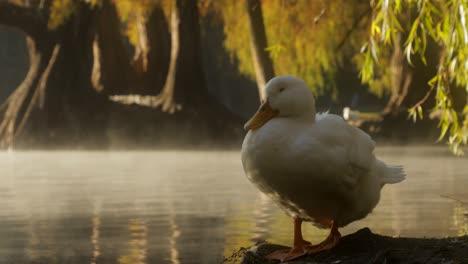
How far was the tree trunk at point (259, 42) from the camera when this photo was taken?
24688 mm

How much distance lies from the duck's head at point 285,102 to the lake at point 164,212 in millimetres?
1446

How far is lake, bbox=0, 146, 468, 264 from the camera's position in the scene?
7805 mm

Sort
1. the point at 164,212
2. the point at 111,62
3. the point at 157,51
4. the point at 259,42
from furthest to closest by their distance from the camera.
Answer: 1. the point at 111,62
2. the point at 157,51
3. the point at 259,42
4. the point at 164,212

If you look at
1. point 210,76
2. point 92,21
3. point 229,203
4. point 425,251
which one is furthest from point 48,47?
point 425,251

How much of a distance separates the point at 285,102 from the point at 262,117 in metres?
0.15

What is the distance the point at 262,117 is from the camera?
19.5ft

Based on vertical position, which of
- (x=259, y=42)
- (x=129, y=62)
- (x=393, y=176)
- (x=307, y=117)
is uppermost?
(x=259, y=42)

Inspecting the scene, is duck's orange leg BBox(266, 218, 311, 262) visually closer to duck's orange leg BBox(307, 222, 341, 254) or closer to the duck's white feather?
duck's orange leg BBox(307, 222, 341, 254)

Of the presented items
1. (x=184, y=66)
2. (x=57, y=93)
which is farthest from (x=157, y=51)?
(x=57, y=93)

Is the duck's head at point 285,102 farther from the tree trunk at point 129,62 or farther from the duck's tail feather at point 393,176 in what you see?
the tree trunk at point 129,62

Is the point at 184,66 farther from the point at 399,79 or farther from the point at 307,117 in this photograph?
the point at 307,117

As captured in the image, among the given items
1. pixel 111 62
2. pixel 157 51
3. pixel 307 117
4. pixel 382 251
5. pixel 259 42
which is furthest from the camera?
pixel 111 62

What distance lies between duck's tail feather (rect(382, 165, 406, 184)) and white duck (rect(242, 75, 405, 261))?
0.15m

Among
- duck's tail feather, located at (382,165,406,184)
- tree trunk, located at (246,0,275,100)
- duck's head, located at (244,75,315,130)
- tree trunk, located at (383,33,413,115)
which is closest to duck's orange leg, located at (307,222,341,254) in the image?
duck's tail feather, located at (382,165,406,184)
